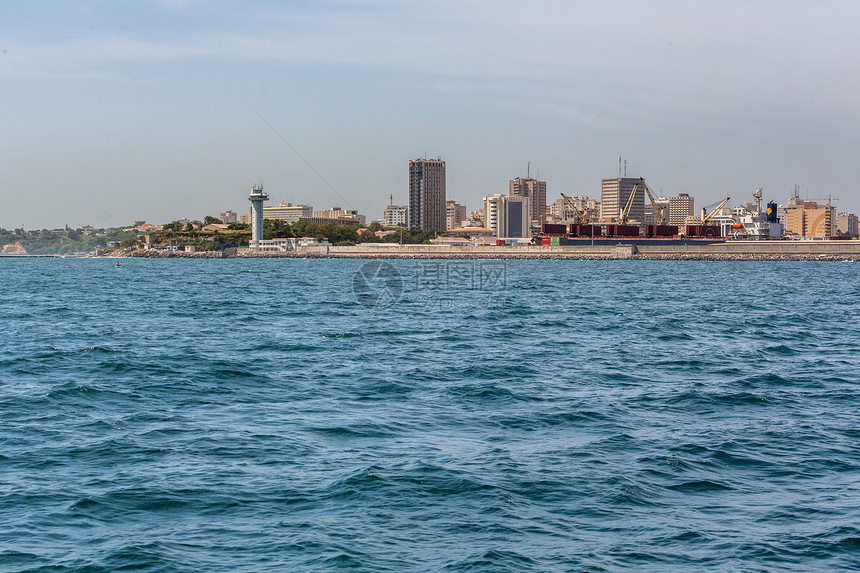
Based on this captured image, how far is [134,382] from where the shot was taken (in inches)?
784

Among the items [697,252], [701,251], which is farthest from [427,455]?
[701,251]

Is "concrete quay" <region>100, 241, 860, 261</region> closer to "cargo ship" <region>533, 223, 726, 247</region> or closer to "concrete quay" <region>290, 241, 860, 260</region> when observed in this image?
"concrete quay" <region>290, 241, 860, 260</region>

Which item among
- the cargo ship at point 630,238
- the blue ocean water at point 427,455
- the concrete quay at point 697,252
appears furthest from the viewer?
the cargo ship at point 630,238

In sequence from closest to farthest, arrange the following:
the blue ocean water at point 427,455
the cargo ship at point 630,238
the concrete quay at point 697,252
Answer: the blue ocean water at point 427,455
the concrete quay at point 697,252
the cargo ship at point 630,238

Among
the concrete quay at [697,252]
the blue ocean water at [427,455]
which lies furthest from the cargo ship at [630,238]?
the blue ocean water at [427,455]

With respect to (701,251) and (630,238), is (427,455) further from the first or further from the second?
(630,238)

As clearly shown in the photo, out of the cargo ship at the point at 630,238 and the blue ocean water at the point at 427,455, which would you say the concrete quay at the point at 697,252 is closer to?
the cargo ship at the point at 630,238

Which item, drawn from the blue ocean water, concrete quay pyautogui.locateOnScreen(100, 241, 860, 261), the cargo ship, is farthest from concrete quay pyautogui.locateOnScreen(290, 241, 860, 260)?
the blue ocean water

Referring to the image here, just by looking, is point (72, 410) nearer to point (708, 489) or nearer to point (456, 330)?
point (708, 489)

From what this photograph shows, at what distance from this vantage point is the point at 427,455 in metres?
13.3

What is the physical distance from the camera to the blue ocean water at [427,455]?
952 centimetres

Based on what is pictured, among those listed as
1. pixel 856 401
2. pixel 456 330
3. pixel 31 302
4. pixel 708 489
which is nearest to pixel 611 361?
pixel 856 401

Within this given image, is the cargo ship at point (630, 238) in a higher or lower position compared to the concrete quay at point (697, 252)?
higher

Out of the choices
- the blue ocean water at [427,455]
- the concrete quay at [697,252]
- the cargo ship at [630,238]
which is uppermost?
the cargo ship at [630,238]
